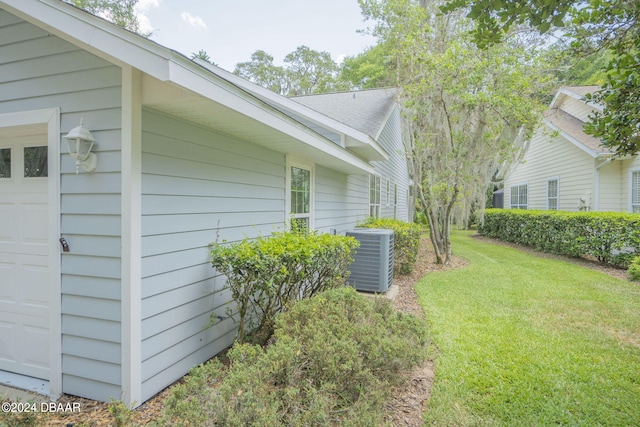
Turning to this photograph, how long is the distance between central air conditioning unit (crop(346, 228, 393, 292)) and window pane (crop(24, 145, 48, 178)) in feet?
14.8

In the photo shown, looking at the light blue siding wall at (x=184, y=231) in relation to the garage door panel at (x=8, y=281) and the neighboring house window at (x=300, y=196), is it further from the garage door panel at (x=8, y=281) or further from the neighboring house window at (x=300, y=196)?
the garage door panel at (x=8, y=281)

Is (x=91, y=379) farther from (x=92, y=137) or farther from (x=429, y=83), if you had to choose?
(x=429, y=83)

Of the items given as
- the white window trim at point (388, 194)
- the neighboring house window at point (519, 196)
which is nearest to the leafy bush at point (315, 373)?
the white window trim at point (388, 194)

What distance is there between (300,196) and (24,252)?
3.73 metres

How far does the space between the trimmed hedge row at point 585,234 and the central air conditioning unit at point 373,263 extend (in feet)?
21.2

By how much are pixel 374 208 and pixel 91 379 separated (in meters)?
8.88

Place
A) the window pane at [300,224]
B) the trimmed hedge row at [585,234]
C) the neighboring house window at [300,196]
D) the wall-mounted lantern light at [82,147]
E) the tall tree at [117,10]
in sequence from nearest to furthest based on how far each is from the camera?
the wall-mounted lantern light at [82,147] < the window pane at [300,224] < the neighboring house window at [300,196] < the trimmed hedge row at [585,234] < the tall tree at [117,10]

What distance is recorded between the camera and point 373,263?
5980 mm

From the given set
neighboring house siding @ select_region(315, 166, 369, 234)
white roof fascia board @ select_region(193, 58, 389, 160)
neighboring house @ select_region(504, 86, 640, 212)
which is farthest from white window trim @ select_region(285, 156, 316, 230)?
neighboring house @ select_region(504, 86, 640, 212)

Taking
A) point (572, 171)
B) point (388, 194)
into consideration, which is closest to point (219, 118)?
point (388, 194)

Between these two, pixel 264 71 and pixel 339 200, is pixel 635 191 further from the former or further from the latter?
pixel 264 71

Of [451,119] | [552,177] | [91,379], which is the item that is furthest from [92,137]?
[552,177]

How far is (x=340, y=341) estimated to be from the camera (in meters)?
2.57

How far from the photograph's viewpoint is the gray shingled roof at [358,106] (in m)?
7.88
